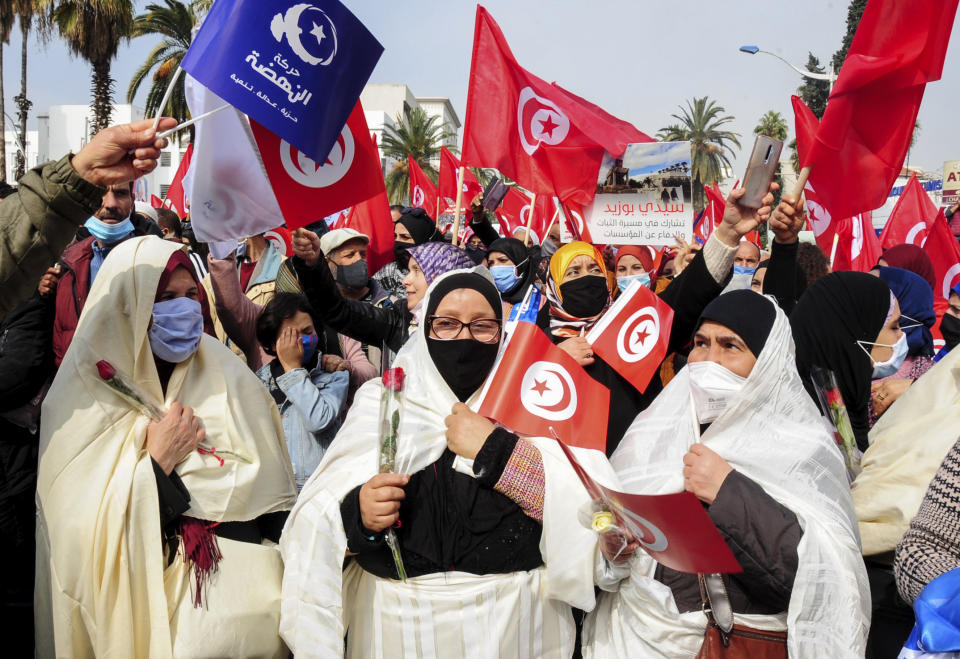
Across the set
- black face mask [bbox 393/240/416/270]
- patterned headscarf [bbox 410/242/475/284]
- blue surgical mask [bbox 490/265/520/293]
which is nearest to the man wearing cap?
blue surgical mask [bbox 490/265/520/293]

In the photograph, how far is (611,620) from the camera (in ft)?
7.88

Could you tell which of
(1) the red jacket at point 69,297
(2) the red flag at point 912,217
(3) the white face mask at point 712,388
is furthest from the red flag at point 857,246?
(1) the red jacket at point 69,297

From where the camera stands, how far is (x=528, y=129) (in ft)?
20.4

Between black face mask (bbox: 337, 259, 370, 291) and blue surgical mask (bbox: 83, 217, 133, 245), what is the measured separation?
4.19 ft

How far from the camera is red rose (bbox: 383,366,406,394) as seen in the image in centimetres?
216

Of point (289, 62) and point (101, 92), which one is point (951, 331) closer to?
point (289, 62)

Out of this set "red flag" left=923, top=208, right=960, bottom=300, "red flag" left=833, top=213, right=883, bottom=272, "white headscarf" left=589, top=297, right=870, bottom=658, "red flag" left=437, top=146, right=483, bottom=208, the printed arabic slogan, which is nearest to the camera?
"white headscarf" left=589, top=297, right=870, bottom=658

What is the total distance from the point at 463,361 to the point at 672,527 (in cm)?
90

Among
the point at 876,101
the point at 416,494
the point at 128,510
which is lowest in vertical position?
the point at 128,510

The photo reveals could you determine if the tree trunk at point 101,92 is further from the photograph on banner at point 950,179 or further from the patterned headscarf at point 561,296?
the photograph on banner at point 950,179

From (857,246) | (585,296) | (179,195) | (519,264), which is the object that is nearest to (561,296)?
→ (585,296)

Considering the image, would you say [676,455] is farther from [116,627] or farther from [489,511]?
[116,627]

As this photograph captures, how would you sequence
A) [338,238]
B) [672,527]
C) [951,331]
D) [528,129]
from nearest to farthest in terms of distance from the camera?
1. [672,527]
2. [951,331]
3. [338,238]
4. [528,129]

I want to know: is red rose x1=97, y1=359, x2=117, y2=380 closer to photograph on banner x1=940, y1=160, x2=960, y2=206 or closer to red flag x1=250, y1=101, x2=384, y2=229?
red flag x1=250, y1=101, x2=384, y2=229
